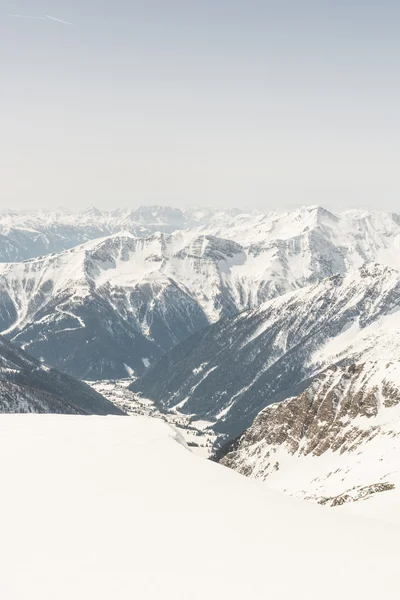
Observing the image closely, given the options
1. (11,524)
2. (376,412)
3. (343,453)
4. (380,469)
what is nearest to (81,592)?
(11,524)

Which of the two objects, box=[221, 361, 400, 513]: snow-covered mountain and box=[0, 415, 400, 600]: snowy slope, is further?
box=[221, 361, 400, 513]: snow-covered mountain

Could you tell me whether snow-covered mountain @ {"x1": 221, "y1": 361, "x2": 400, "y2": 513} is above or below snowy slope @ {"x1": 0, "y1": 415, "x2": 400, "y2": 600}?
below

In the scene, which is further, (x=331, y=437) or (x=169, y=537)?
(x=331, y=437)

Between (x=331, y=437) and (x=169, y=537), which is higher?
(x=169, y=537)

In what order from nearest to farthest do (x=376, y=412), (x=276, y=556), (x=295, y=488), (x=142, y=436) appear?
(x=276, y=556)
(x=142, y=436)
(x=295, y=488)
(x=376, y=412)

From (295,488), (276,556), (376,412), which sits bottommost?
(295,488)

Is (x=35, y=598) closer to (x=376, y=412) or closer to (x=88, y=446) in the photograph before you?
(x=88, y=446)
